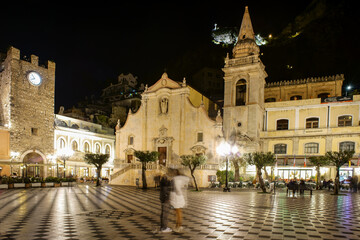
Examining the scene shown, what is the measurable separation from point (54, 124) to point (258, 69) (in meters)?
28.8

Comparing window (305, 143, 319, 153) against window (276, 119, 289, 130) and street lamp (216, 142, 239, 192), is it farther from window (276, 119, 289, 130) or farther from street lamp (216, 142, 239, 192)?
street lamp (216, 142, 239, 192)

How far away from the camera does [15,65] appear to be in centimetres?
3641

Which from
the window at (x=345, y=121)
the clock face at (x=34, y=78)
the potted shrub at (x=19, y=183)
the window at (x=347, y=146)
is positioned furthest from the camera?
the clock face at (x=34, y=78)

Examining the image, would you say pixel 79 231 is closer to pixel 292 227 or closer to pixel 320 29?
pixel 292 227

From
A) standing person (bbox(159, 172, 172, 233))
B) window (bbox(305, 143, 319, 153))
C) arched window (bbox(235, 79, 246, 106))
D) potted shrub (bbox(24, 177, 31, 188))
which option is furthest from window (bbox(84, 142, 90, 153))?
standing person (bbox(159, 172, 172, 233))

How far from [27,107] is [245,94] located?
1096 inches

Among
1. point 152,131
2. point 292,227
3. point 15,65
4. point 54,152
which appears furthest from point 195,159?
point 15,65

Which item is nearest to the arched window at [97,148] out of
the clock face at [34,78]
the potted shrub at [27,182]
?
the clock face at [34,78]

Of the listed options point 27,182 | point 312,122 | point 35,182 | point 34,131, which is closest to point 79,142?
point 34,131

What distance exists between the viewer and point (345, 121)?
33.2m

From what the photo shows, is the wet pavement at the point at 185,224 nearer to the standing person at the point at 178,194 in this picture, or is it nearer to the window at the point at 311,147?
the standing person at the point at 178,194

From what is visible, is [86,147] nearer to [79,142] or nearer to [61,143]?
[79,142]

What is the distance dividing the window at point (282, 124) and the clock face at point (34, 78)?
1249 inches

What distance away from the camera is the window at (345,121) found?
3300 cm
